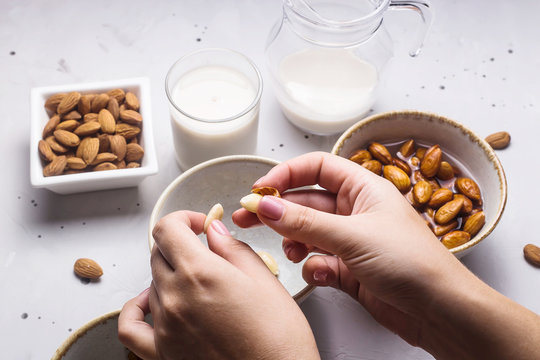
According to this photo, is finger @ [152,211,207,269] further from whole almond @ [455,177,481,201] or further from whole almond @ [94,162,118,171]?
whole almond @ [455,177,481,201]

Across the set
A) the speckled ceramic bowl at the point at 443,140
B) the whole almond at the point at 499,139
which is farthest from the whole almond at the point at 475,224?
the whole almond at the point at 499,139

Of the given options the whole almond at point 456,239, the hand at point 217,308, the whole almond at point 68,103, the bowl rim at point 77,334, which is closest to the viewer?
the hand at point 217,308

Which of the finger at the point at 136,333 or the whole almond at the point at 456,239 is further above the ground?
the whole almond at the point at 456,239

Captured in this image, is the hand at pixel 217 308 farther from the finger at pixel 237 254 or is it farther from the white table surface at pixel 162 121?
the white table surface at pixel 162 121

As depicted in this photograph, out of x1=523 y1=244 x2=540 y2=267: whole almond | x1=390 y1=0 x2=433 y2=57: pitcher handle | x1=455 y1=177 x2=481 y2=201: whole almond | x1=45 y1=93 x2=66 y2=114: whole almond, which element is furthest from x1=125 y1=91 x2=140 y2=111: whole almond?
x1=523 y1=244 x2=540 y2=267: whole almond

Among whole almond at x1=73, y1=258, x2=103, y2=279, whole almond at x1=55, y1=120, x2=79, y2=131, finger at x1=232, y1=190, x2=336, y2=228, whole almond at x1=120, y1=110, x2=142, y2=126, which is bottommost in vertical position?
whole almond at x1=73, y1=258, x2=103, y2=279

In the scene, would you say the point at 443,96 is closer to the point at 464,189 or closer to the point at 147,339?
the point at 464,189

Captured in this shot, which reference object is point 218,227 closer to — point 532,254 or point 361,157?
point 361,157
